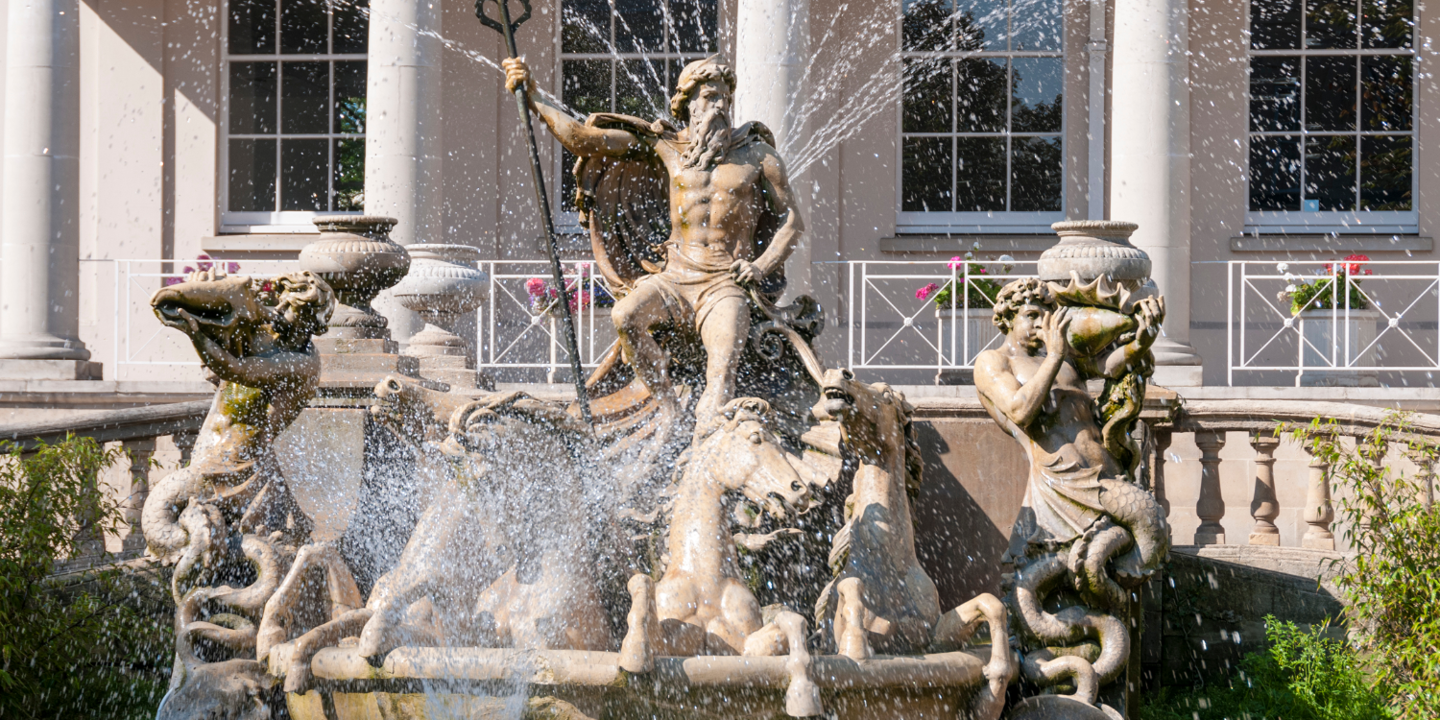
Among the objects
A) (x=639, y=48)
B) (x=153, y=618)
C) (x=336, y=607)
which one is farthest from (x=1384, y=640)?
(x=639, y=48)

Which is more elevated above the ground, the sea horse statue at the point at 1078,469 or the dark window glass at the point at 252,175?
the dark window glass at the point at 252,175

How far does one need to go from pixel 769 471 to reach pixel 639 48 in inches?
420

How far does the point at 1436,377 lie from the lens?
12.2 metres

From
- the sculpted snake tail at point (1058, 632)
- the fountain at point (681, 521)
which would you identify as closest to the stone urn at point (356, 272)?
the fountain at point (681, 521)

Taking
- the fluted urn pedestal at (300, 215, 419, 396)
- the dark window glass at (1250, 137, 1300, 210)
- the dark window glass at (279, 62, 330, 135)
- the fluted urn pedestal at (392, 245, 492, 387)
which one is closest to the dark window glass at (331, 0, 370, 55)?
the dark window glass at (279, 62, 330, 135)

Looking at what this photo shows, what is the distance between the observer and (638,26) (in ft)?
46.7

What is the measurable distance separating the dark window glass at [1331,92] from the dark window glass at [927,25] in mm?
3479

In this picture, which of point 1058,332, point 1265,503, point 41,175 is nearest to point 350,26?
point 41,175

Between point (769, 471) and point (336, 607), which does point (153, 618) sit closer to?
point (336, 607)

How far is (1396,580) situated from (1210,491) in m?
1.37

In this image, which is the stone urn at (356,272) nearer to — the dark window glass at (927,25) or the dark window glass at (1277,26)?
the dark window glass at (927,25)

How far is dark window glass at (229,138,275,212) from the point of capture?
568 inches

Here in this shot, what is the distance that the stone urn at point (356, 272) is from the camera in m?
7.23

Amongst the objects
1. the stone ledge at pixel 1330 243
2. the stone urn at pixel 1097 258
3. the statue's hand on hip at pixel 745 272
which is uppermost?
the stone ledge at pixel 1330 243
